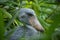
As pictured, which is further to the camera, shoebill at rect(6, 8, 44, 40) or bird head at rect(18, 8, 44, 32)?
bird head at rect(18, 8, 44, 32)

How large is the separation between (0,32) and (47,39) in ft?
0.16

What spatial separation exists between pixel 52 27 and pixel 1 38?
51 mm

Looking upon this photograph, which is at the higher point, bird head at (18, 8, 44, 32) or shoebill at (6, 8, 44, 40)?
shoebill at (6, 8, 44, 40)

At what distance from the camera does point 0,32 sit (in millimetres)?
146

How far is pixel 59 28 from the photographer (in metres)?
0.14

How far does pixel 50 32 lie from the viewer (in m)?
0.12

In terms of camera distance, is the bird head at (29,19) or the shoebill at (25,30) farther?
the bird head at (29,19)

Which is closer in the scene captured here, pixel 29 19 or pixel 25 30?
pixel 25 30

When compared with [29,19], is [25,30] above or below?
above

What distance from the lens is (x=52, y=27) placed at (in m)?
0.12

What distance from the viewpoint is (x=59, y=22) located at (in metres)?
0.13

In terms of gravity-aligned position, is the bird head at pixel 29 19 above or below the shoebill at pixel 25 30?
below

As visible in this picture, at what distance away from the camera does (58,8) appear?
124 millimetres
